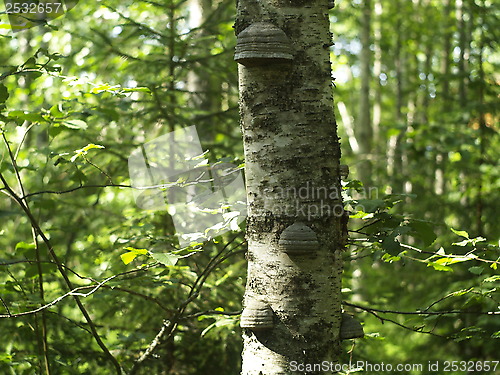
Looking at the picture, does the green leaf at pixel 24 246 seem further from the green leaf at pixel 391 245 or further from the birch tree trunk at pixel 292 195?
the green leaf at pixel 391 245

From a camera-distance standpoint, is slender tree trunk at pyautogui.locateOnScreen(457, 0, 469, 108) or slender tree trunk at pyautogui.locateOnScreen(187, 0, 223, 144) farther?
slender tree trunk at pyautogui.locateOnScreen(457, 0, 469, 108)

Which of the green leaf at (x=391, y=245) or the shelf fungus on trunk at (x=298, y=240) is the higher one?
the shelf fungus on trunk at (x=298, y=240)

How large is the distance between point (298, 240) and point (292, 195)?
0.55 feet

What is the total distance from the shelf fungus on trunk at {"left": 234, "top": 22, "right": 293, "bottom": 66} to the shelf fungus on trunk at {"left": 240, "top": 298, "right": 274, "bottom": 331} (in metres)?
0.87

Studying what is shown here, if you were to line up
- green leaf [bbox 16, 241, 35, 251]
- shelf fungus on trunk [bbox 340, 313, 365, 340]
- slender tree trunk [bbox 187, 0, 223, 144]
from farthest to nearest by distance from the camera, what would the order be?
slender tree trunk [bbox 187, 0, 223, 144] → green leaf [bbox 16, 241, 35, 251] → shelf fungus on trunk [bbox 340, 313, 365, 340]

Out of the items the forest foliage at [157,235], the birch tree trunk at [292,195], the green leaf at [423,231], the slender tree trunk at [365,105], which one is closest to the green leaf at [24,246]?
the forest foliage at [157,235]

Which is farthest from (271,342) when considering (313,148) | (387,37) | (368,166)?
(387,37)

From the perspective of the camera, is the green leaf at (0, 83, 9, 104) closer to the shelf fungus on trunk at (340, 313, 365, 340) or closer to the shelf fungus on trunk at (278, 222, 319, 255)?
the shelf fungus on trunk at (278, 222, 319, 255)

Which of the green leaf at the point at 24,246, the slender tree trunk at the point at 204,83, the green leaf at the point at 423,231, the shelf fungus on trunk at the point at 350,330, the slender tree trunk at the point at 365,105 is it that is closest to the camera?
the shelf fungus on trunk at the point at 350,330

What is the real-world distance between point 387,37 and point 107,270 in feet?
49.5

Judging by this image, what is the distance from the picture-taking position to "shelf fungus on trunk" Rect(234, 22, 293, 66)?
1.83 metres

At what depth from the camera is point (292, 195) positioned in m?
1.88

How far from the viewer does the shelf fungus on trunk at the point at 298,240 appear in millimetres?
1820

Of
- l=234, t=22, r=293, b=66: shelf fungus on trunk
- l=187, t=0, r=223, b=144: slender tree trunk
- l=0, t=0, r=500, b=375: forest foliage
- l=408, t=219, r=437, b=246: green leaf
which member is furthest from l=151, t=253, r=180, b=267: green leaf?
l=187, t=0, r=223, b=144: slender tree trunk
